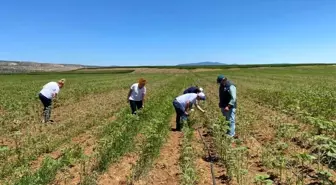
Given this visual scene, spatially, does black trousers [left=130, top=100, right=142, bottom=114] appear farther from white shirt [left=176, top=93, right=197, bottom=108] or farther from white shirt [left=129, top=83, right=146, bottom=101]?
white shirt [left=176, top=93, right=197, bottom=108]

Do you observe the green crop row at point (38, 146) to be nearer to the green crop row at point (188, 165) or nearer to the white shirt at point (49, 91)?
Answer: the white shirt at point (49, 91)

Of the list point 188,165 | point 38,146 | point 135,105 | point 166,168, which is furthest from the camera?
point 135,105

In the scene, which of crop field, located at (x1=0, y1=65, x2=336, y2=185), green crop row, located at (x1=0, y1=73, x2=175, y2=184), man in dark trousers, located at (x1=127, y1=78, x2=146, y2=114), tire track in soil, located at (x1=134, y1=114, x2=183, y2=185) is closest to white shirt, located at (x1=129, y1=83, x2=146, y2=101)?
man in dark trousers, located at (x1=127, y1=78, x2=146, y2=114)

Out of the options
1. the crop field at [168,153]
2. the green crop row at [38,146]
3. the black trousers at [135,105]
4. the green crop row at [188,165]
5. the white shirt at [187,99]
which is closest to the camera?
the green crop row at [188,165]

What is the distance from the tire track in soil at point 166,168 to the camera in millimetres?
7091

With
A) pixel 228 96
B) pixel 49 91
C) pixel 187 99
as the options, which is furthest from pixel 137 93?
pixel 228 96

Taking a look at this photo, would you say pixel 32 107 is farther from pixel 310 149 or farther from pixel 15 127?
pixel 310 149

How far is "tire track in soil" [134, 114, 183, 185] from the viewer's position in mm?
7091

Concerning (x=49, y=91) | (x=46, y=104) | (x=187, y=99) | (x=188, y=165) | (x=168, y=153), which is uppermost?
(x=49, y=91)

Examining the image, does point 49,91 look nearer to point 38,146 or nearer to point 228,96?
point 38,146

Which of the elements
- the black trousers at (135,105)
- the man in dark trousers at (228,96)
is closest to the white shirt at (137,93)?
the black trousers at (135,105)

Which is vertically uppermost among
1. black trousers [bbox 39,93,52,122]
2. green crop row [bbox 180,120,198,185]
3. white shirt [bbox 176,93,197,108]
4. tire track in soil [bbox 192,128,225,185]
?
white shirt [bbox 176,93,197,108]

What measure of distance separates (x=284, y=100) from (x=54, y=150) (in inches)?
526

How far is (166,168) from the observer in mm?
7930
